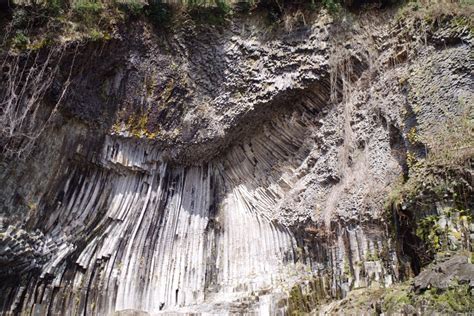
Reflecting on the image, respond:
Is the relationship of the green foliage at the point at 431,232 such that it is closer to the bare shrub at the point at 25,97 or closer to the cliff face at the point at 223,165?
the cliff face at the point at 223,165

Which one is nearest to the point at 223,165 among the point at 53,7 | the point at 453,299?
the point at 53,7

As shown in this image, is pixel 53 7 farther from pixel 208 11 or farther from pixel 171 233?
pixel 171 233

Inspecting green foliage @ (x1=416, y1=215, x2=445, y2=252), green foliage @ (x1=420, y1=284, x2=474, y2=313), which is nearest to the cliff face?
green foliage @ (x1=416, y1=215, x2=445, y2=252)

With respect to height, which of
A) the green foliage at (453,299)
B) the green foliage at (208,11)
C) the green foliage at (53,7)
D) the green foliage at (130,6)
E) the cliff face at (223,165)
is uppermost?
the green foliage at (208,11)

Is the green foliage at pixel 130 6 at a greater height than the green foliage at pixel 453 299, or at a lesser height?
greater

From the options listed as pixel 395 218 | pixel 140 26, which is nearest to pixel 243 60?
pixel 140 26

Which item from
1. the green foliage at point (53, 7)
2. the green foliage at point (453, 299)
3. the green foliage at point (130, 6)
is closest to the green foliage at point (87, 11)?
the green foliage at point (53, 7)

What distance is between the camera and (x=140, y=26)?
9.08 metres

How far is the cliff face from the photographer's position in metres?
7.64

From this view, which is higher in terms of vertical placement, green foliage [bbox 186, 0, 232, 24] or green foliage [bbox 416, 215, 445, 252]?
green foliage [bbox 186, 0, 232, 24]

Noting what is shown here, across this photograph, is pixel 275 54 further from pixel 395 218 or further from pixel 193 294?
pixel 193 294

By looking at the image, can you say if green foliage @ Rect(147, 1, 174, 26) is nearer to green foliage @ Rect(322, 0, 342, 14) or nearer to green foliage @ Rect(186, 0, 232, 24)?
green foliage @ Rect(186, 0, 232, 24)

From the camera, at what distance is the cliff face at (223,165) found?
7641 mm

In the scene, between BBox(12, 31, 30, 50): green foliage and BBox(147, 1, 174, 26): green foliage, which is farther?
BBox(147, 1, 174, 26): green foliage
